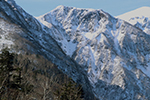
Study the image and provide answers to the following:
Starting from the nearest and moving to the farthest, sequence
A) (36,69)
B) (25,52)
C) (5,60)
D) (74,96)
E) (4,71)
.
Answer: (4,71), (5,60), (74,96), (36,69), (25,52)

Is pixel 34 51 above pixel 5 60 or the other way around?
above

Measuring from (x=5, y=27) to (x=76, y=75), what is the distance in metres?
62.2

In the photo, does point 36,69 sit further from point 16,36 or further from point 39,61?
point 16,36

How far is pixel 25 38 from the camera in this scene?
139375mm

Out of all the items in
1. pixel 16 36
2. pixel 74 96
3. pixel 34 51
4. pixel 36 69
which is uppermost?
pixel 16 36

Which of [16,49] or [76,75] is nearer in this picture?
[16,49]

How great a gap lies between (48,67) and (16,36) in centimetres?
3056

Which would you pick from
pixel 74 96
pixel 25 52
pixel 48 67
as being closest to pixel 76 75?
pixel 48 67

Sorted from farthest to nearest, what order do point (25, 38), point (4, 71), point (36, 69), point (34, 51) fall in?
point (25, 38)
point (34, 51)
point (36, 69)
point (4, 71)

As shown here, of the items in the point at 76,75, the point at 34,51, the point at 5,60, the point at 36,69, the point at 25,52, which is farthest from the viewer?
the point at 76,75

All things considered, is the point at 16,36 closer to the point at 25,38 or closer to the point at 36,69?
the point at 25,38

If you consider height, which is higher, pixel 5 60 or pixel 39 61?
pixel 39 61

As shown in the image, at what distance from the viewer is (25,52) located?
118m

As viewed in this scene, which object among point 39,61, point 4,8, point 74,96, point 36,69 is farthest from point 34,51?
point 74,96
